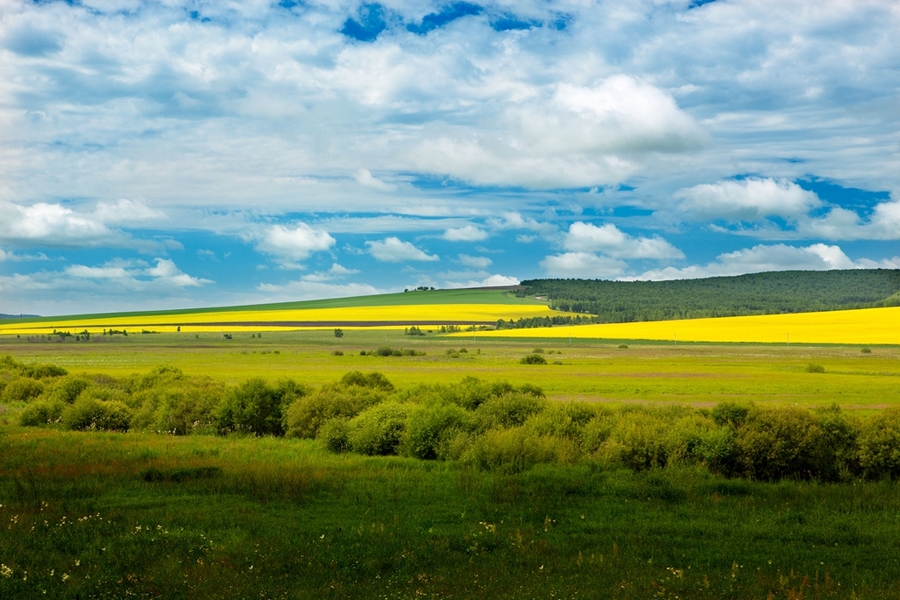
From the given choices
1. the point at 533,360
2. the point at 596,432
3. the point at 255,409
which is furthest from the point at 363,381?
the point at 533,360

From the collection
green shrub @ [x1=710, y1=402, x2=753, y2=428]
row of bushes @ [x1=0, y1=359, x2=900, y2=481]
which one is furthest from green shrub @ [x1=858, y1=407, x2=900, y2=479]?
green shrub @ [x1=710, y1=402, x2=753, y2=428]

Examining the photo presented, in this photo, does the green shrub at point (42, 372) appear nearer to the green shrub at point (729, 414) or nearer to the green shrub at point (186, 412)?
the green shrub at point (186, 412)

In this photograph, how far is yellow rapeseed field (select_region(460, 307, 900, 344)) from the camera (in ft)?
373

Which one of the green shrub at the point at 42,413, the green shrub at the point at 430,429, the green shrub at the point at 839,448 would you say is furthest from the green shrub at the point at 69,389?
the green shrub at the point at 839,448

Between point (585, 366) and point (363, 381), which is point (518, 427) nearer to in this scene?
point (363, 381)

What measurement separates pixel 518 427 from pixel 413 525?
948cm

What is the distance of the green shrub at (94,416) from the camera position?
Answer: 32906 mm

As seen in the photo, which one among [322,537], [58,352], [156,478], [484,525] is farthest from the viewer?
[58,352]

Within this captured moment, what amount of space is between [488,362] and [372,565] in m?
74.7

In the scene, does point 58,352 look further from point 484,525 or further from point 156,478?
point 484,525

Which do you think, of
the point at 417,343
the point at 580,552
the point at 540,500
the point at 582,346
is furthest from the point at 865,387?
the point at 417,343

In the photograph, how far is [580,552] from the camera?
12.6 meters

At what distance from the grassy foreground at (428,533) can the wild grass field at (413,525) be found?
5 centimetres

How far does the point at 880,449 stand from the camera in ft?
67.6
